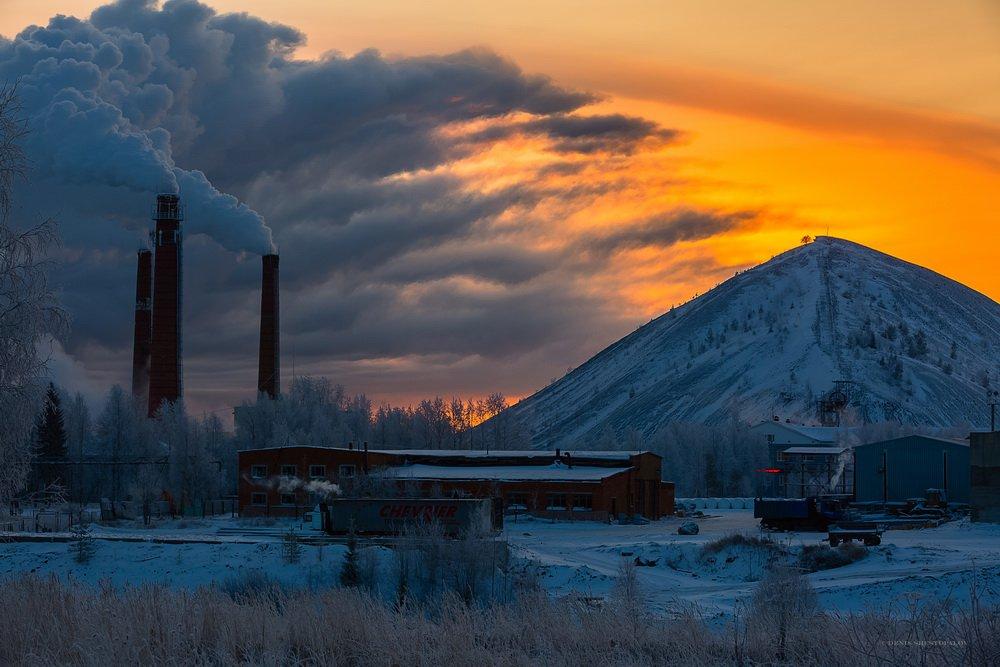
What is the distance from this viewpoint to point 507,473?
258ft

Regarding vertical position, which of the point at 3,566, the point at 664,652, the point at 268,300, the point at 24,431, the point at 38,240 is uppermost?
the point at 268,300

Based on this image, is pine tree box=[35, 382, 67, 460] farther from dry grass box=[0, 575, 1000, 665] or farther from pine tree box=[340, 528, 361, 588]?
dry grass box=[0, 575, 1000, 665]

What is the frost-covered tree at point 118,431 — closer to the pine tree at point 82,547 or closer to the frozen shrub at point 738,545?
the pine tree at point 82,547

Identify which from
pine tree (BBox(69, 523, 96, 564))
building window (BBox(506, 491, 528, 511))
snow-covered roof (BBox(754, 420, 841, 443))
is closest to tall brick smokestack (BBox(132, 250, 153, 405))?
building window (BBox(506, 491, 528, 511))

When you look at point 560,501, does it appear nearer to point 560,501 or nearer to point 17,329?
point 560,501

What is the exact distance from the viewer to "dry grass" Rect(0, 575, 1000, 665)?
1455cm

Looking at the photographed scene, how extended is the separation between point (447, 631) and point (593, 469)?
63.9m

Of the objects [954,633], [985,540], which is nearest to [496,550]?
[985,540]

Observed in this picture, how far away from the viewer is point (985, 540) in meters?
56.6

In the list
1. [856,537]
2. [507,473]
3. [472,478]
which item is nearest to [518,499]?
[507,473]

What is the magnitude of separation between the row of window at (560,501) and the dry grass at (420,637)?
189 feet

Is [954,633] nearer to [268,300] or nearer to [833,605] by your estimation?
[833,605]

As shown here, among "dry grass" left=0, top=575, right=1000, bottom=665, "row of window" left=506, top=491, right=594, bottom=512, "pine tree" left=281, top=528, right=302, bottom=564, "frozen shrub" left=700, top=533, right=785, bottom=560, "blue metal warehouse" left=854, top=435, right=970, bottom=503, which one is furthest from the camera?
"blue metal warehouse" left=854, top=435, right=970, bottom=503

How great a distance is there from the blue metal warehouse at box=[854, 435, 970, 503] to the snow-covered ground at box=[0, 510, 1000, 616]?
21.9m
